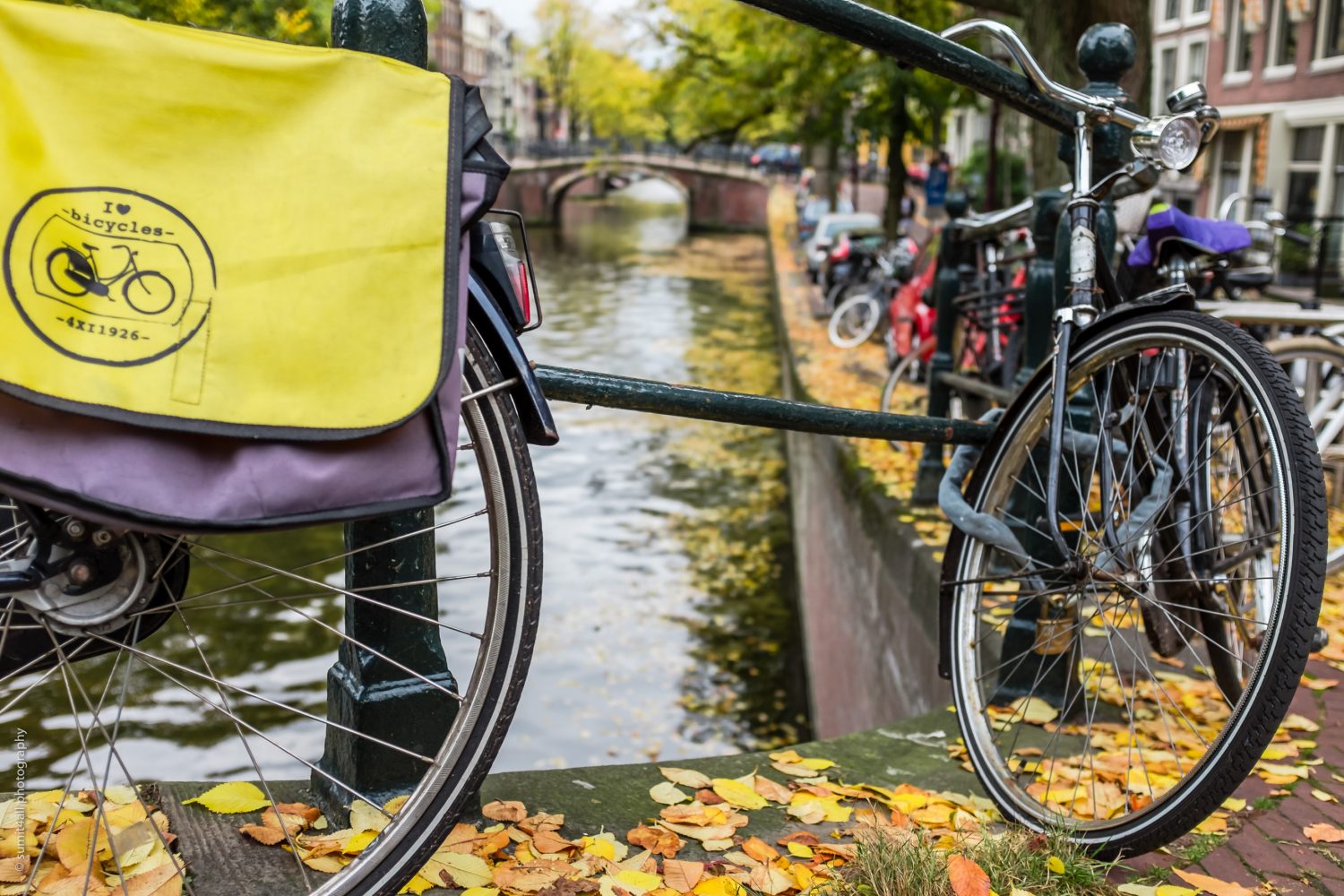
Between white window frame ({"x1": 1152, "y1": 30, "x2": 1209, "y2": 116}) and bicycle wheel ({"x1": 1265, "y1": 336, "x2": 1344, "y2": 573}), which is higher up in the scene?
white window frame ({"x1": 1152, "y1": 30, "x2": 1209, "y2": 116})

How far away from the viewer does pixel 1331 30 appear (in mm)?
21516

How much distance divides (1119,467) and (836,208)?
27721 mm

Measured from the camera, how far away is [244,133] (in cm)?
136

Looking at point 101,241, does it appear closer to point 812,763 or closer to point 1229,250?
point 812,763

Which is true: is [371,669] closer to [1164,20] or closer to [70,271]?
[70,271]

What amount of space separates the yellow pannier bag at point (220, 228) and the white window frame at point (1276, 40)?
25.2m

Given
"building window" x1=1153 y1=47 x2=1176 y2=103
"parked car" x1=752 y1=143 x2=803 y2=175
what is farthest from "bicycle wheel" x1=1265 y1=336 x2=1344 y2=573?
"parked car" x1=752 y1=143 x2=803 y2=175

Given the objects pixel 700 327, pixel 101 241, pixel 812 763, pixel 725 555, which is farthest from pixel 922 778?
pixel 700 327

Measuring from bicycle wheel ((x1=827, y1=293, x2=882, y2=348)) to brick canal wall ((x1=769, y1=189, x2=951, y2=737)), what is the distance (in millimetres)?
2469

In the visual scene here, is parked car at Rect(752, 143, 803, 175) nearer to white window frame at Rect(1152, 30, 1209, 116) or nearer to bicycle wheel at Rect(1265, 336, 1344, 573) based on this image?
white window frame at Rect(1152, 30, 1209, 116)

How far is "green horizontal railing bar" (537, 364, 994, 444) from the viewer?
6.69ft

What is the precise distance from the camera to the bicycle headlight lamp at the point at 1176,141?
2.11m

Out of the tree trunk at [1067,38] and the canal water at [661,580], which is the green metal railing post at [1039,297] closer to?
the tree trunk at [1067,38]

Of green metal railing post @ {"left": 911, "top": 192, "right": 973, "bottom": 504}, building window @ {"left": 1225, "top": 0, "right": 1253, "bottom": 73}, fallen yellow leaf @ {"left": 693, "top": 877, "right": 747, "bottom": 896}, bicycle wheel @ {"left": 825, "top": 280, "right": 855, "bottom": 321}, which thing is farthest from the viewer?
building window @ {"left": 1225, "top": 0, "right": 1253, "bottom": 73}
